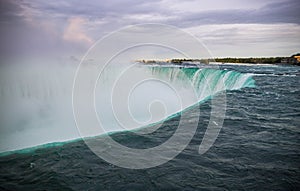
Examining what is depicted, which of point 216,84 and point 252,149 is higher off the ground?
point 216,84

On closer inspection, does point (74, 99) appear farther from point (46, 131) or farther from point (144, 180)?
point (144, 180)

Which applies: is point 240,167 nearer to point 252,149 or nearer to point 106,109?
point 252,149

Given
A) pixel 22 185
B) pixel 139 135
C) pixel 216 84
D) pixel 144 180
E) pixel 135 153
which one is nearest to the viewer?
pixel 22 185

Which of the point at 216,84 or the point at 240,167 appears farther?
the point at 216,84

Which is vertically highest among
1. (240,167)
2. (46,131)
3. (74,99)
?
(74,99)

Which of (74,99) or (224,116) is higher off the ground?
(74,99)

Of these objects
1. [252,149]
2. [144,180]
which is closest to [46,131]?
[144,180]

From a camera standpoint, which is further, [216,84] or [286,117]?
[216,84]

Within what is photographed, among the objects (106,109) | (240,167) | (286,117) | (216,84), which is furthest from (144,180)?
(216,84)

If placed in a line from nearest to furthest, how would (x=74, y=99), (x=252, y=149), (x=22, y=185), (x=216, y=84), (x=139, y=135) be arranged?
(x=22, y=185) → (x=252, y=149) → (x=139, y=135) → (x=74, y=99) → (x=216, y=84)
